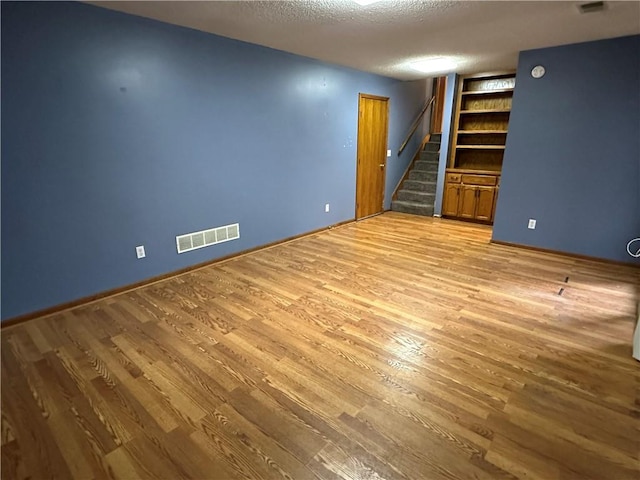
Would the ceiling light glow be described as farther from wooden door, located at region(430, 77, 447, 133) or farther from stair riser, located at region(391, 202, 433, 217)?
wooden door, located at region(430, 77, 447, 133)

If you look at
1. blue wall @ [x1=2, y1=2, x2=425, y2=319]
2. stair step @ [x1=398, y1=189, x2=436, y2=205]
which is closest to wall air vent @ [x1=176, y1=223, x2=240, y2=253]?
blue wall @ [x1=2, y1=2, x2=425, y2=319]

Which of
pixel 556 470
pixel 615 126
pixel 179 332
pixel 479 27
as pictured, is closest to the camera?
pixel 556 470

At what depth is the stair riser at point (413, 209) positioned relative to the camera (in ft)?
20.7

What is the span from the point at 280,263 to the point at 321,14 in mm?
2507

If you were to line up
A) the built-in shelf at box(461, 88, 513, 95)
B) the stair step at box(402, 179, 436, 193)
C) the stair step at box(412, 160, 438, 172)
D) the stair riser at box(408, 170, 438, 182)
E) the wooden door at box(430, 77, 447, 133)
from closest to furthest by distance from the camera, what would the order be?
the built-in shelf at box(461, 88, 513, 95), the stair step at box(402, 179, 436, 193), the stair riser at box(408, 170, 438, 182), the stair step at box(412, 160, 438, 172), the wooden door at box(430, 77, 447, 133)

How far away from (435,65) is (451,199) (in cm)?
229

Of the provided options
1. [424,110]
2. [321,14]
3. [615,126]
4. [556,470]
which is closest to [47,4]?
[321,14]

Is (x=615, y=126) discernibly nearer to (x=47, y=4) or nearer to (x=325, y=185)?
(x=325, y=185)

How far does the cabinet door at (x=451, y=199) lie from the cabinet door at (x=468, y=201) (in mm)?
81

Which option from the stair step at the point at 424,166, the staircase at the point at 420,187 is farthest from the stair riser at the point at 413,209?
the stair step at the point at 424,166

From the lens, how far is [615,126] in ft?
12.0

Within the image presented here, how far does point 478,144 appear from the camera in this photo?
233 inches

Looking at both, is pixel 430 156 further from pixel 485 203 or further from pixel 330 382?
pixel 330 382

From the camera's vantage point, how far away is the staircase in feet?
21.2
